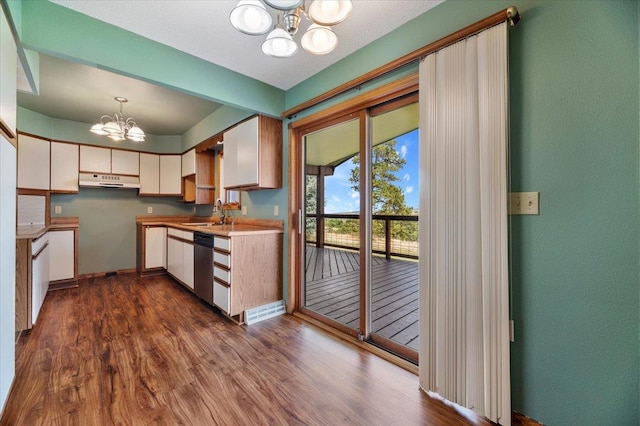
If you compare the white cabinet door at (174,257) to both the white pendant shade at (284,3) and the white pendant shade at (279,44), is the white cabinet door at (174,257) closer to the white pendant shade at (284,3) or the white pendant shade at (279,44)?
the white pendant shade at (279,44)

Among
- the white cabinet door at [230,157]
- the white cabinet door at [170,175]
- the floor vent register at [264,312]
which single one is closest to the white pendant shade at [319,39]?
the white cabinet door at [230,157]

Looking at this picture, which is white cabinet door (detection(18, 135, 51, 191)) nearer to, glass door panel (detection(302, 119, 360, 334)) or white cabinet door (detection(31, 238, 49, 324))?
Result: white cabinet door (detection(31, 238, 49, 324))

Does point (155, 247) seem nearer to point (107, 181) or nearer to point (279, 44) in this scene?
point (107, 181)

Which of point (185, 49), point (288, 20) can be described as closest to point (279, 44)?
point (288, 20)

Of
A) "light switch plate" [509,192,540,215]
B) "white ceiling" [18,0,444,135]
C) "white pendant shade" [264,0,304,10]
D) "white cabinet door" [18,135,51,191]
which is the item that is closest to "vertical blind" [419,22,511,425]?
"light switch plate" [509,192,540,215]

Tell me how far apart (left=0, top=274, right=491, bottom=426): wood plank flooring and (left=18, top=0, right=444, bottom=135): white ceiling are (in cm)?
250

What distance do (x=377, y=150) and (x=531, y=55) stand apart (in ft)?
4.24

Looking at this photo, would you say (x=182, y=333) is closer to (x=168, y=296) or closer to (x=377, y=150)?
(x=168, y=296)

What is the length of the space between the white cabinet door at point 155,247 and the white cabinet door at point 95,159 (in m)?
1.23

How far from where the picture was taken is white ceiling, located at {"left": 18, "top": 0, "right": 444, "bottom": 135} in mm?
1791

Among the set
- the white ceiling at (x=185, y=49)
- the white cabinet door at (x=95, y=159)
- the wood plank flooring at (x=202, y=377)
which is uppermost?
the white ceiling at (x=185, y=49)

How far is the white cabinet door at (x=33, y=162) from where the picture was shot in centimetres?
355

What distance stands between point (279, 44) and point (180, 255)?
3.31 meters

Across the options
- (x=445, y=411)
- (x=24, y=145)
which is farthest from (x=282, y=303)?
(x=24, y=145)
